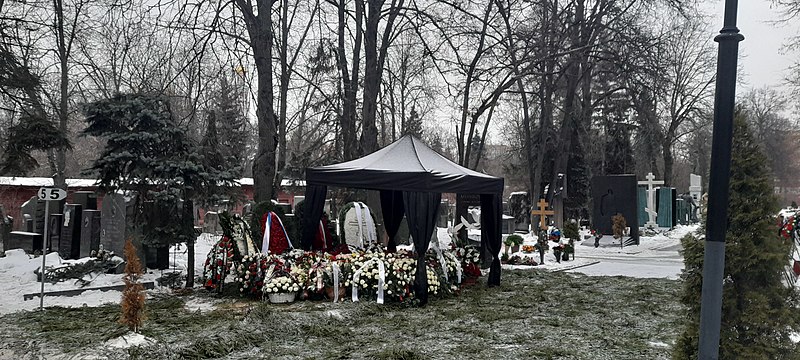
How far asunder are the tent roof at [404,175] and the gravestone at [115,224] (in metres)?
4.07

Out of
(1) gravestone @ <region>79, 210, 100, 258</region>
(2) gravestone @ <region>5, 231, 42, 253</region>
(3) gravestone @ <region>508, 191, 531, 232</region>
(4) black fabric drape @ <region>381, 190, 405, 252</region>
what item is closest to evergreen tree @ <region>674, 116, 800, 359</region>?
(4) black fabric drape @ <region>381, 190, 405, 252</region>

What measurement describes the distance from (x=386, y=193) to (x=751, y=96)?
39866mm

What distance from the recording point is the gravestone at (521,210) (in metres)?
29.3

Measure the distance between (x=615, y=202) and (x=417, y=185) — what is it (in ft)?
45.7

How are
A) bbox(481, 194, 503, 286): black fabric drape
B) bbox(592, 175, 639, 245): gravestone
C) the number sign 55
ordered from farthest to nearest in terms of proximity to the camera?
bbox(592, 175, 639, 245): gravestone, bbox(481, 194, 503, 286): black fabric drape, the number sign 55

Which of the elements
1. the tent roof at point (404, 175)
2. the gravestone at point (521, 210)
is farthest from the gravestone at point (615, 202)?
the tent roof at point (404, 175)

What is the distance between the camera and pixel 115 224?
38.6 feet

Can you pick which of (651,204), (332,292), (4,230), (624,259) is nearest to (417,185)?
(332,292)

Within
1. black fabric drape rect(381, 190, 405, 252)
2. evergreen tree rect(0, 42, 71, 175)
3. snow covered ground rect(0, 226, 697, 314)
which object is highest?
evergreen tree rect(0, 42, 71, 175)

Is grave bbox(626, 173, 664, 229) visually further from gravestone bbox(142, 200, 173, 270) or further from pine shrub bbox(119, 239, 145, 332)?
pine shrub bbox(119, 239, 145, 332)

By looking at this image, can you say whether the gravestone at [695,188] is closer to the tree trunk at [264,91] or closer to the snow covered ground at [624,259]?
the snow covered ground at [624,259]

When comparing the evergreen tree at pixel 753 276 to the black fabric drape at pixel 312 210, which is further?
the black fabric drape at pixel 312 210

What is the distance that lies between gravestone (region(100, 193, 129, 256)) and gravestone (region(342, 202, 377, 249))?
13.7 feet

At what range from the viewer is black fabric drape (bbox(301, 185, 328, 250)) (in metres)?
10.7
